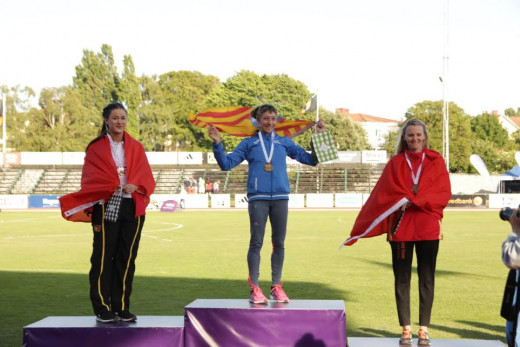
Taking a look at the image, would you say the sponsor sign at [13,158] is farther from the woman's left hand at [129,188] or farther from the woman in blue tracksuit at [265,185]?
the woman's left hand at [129,188]

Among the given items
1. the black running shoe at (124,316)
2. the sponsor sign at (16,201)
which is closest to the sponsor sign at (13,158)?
the sponsor sign at (16,201)

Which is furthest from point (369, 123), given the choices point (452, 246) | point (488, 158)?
point (452, 246)

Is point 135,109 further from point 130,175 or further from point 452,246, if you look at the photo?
point 130,175

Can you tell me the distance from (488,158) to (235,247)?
242 feet

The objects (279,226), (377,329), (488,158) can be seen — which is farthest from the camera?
(488,158)

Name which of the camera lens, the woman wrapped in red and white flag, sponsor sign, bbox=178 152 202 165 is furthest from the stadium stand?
the camera lens

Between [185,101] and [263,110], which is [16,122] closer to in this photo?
[185,101]

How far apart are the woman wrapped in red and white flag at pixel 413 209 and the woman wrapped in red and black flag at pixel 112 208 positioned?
89.6 inches

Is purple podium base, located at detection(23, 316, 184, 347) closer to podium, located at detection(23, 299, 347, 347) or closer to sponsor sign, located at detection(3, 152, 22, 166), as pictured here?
podium, located at detection(23, 299, 347, 347)

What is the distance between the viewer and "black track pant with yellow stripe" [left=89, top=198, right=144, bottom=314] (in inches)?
268

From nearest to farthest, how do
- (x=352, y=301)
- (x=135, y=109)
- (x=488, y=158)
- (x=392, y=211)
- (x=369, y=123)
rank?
(x=392, y=211) < (x=352, y=301) < (x=135, y=109) < (x=488, y=158) < (x=369, y=123)

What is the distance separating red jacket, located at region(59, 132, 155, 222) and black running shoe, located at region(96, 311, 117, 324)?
36.0 inches

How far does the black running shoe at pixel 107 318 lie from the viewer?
6.67 metres

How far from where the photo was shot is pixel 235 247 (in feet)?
62.2
